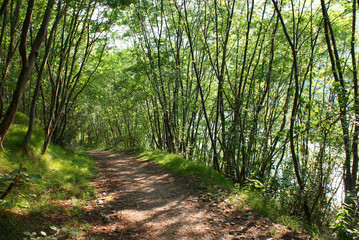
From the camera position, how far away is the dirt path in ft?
12.0

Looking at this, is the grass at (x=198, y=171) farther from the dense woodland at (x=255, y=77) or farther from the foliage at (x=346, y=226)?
the foliage at (x=346, y=226)

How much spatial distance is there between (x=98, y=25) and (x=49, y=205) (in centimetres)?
618

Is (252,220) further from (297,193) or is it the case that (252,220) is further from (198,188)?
(198,188)

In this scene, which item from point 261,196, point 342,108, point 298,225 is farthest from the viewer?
point 261,196

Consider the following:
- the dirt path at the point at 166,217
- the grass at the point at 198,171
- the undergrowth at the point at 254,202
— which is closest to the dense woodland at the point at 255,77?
the undergrowth at the point at 254,202

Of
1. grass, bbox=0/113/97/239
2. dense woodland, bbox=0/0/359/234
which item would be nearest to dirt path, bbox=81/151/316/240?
grass, bbox=0/113/97/239

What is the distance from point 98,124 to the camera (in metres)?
27.3

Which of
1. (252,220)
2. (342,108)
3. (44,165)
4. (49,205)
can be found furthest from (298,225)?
(44,165)

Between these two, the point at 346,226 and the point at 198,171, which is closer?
the point at 346,226

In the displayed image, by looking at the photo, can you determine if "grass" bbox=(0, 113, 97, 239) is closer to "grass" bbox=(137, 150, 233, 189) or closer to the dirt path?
the dirt path

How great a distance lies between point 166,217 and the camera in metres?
4.30

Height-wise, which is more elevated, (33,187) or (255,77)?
(255,77)

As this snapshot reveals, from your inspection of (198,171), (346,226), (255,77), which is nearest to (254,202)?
(346,226)

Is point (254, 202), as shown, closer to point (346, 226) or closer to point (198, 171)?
point (346, 226)
